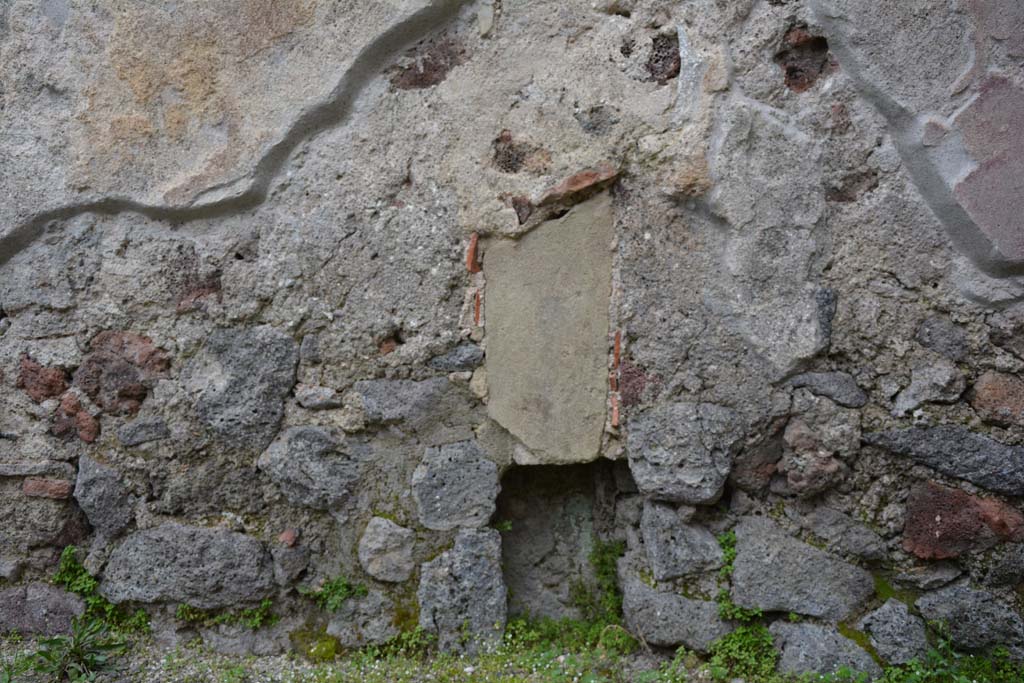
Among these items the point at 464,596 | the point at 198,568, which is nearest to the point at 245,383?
the point at 198,568

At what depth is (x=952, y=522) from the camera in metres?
2.12

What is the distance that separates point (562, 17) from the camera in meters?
2.32

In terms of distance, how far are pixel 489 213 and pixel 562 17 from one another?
590 mm

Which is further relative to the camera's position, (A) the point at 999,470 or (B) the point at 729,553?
(B) the point at 729,553

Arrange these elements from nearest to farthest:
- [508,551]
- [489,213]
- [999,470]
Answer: [999,470], [489,213], [508,551]

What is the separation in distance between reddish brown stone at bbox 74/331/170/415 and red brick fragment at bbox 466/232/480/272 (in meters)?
0.97

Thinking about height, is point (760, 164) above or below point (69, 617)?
above

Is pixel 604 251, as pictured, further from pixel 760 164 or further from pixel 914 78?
pixel 914 78

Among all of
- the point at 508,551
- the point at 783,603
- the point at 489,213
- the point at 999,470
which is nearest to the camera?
the point at 999,470

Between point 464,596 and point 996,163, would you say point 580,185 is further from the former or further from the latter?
point 464,596

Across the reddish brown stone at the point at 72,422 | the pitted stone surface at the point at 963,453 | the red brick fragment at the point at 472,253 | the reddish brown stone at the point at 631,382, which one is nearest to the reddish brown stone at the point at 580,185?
the red brick fragment at the point at 472,253

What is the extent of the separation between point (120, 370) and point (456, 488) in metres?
1.10

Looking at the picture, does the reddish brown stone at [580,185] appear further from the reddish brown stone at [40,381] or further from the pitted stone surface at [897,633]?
the reddish brown stone at [40,381]

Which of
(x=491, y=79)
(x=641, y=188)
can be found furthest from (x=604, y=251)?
(x=491, y=79)
